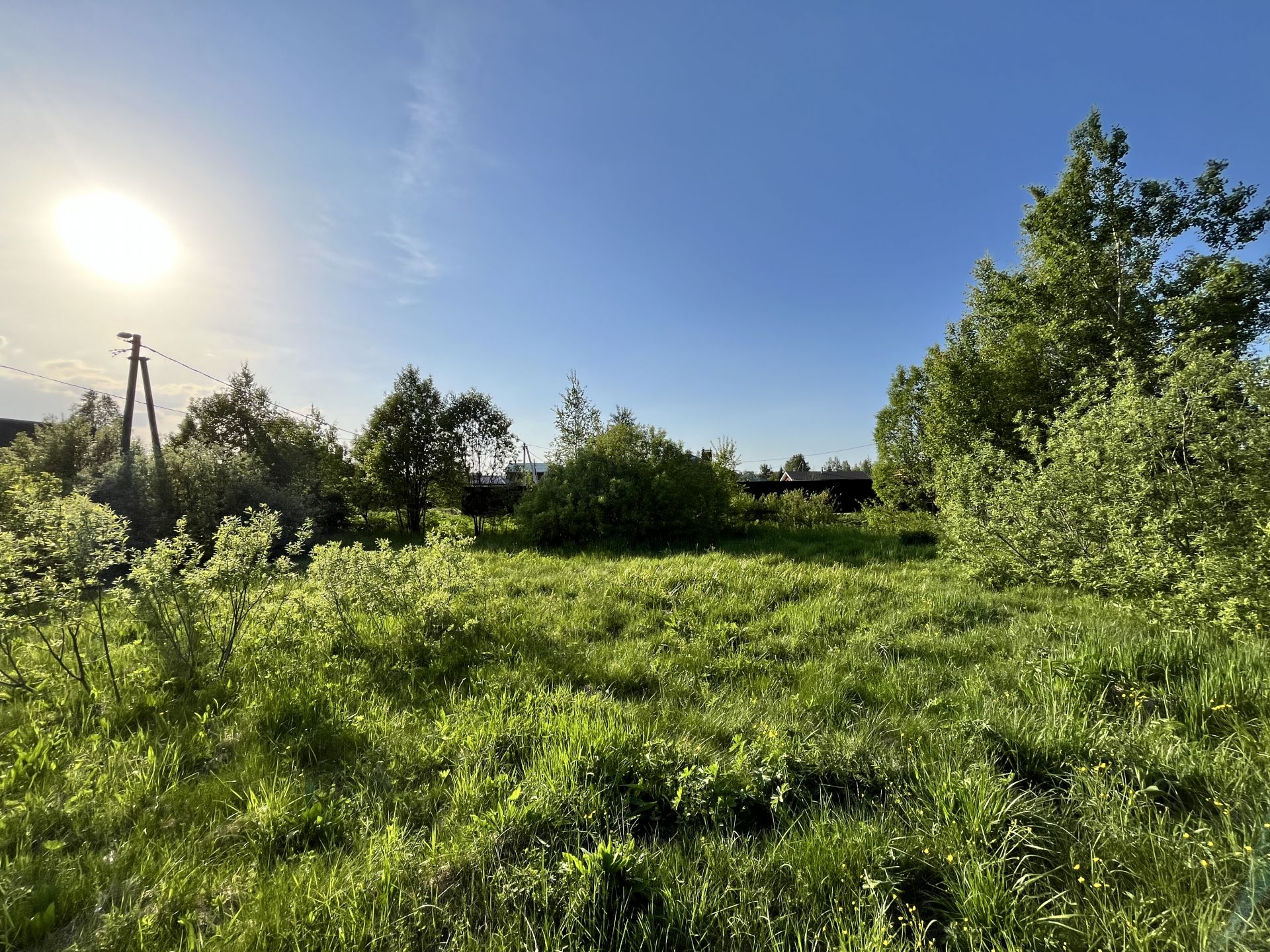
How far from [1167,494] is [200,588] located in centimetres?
859

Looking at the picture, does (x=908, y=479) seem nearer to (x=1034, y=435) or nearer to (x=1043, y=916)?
(x=1034, y=435)

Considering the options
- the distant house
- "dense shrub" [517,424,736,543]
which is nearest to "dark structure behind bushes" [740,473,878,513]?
"dense shrub" [517,424,736,543]

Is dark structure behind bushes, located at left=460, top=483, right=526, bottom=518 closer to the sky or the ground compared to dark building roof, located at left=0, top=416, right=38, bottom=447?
closer to the ground

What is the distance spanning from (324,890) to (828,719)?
110 inches

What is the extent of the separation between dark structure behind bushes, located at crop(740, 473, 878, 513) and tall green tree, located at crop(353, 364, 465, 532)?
10506 mm

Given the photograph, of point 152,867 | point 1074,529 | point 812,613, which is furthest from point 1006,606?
point 152,867

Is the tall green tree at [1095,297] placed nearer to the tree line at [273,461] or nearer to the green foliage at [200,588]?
the green foliage at [200,588]

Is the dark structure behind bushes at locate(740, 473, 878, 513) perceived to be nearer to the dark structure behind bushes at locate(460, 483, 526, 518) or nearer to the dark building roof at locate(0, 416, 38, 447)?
the dark structure behind bushes at locate(460, 483, 526, 518)

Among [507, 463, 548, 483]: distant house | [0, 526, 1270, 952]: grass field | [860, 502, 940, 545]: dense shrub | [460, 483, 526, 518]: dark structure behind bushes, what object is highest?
[507, 463, 548, 483]: distant house

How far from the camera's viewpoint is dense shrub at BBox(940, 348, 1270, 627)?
3.71m

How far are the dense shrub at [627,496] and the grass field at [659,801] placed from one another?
7.18 metres

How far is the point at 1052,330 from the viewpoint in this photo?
405 inches

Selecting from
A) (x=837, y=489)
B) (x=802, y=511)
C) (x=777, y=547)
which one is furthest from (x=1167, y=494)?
(x=837, y=489)

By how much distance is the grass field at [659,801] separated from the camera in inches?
65.9
